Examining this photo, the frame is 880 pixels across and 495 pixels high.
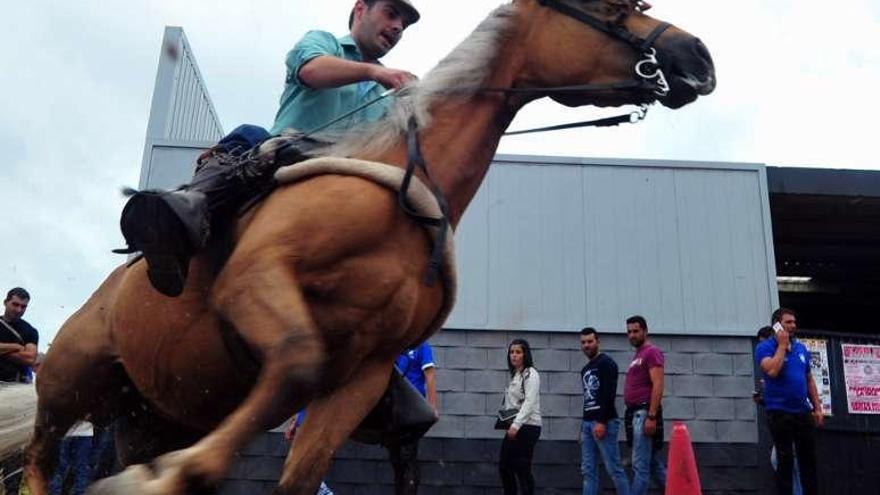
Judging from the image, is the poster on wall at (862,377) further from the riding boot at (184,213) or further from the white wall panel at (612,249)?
the riding boot at (184,213)

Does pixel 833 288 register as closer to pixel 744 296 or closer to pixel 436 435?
pixel 744 296

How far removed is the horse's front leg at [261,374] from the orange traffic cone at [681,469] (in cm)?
428

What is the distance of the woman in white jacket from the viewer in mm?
9195

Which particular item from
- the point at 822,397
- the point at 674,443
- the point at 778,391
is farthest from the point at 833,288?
the point at 674,443

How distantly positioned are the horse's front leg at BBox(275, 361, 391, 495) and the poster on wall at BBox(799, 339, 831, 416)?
9737 millimetres

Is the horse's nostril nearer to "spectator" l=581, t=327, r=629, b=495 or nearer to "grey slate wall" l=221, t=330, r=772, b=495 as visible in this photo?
"spectator" l=581, t=327, r=629, b=495

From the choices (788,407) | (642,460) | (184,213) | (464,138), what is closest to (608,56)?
(464,138)

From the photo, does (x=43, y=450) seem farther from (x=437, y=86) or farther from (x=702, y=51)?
(x=702, y=51)

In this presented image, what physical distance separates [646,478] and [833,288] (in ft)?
45.3

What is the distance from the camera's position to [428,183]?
11.6 feet

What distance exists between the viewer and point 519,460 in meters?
9.23

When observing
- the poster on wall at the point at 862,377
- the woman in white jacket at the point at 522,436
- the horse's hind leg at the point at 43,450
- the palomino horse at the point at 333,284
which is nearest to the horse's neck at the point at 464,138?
the palomino horse at the point at 333,284

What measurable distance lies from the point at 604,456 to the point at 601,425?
36 cm

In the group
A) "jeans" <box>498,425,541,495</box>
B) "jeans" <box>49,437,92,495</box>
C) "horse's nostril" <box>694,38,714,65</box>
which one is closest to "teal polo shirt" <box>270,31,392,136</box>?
"horse's nostril" <box>694,38,714,65</box>
